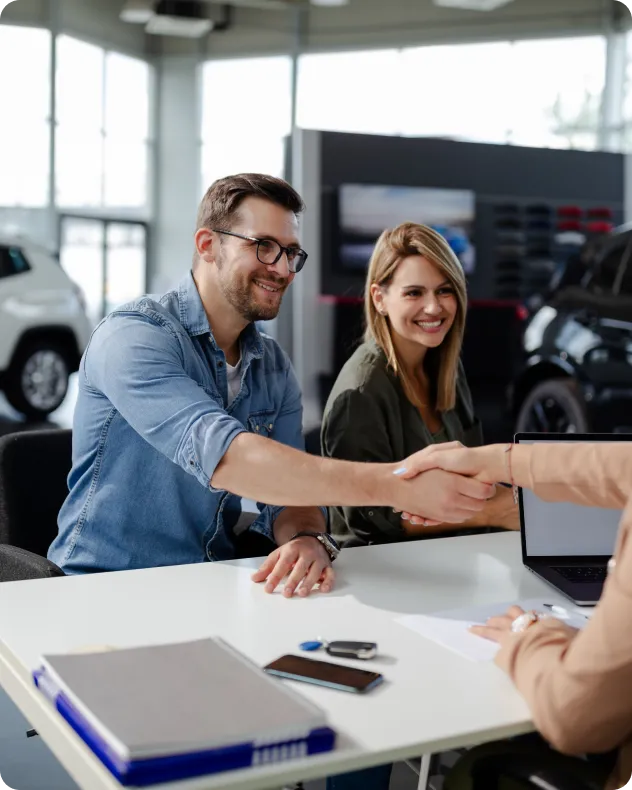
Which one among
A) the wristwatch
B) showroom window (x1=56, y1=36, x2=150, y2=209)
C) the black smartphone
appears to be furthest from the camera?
showroom window (x1=56, y1=36, x2=150, y2=209)

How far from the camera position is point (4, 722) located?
117 inches

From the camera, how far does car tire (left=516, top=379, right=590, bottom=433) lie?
235 inches

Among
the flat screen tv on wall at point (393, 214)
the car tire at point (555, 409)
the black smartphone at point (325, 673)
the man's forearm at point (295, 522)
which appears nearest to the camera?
the black smartphone at point (325, 673)

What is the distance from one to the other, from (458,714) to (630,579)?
31 centimetres

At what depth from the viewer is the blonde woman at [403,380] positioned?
261 centimetres

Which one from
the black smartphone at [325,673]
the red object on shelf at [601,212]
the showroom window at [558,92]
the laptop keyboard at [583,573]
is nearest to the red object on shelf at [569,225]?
the red object on shelf at [601,212]

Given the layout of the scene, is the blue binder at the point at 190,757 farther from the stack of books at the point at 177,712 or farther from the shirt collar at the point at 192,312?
the shirt collar at the point at 192,312

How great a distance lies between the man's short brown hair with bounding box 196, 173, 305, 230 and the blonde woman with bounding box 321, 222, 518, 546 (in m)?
0.52

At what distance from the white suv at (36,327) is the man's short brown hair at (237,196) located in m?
5.89

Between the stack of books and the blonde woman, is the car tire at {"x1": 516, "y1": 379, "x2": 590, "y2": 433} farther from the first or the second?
the stack of books

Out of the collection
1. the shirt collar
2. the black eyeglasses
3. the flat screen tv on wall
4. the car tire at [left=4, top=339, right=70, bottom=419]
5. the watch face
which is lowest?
the car tire at [left=4, top=339, right=70, bottom=419]

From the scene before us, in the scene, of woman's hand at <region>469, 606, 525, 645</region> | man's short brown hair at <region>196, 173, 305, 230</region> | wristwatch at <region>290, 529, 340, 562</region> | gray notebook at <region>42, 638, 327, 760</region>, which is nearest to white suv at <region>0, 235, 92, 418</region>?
man's short brown hair at <region>196, 173, 305, 230</region>

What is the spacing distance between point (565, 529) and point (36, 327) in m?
6.82

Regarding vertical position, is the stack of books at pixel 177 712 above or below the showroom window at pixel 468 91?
below
